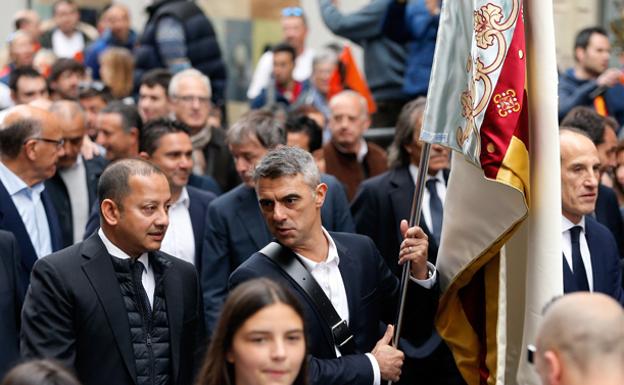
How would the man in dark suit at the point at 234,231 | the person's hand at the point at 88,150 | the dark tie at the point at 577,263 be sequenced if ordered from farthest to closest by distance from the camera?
the person's hand at the point at 88,150 → the man in dark suit at the point at 234,231 → the dark tie at the point at 577,263

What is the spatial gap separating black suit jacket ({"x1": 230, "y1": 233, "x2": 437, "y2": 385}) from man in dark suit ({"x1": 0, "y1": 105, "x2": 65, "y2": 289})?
97.4 inches

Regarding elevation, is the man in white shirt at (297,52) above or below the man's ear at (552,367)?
above

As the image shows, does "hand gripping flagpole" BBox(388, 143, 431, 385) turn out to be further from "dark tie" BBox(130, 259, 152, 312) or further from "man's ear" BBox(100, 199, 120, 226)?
"man's ear" BBox(100, 199, 120, 226)

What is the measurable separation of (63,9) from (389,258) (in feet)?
34.7

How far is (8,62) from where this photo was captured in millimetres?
17922

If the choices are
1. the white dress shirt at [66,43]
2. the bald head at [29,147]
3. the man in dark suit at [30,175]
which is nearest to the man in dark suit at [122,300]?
the man in dark suit at [30,175]

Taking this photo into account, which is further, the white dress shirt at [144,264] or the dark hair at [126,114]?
the dark hair at [126,114]

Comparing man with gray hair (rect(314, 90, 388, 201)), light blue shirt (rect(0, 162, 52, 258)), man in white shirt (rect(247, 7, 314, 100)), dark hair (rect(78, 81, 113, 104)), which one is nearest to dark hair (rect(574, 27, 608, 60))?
man with gray hair (rect(314, 90, 388, 201))

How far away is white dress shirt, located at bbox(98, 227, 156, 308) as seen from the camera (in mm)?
7074

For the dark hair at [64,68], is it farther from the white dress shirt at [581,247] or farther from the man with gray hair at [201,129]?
the white dress shirt at [581,247]

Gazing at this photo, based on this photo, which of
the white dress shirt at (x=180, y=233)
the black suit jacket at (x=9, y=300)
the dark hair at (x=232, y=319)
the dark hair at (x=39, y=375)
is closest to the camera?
the dark hair at (x=39, y=375)

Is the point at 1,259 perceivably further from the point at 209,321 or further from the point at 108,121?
the point at 108,121

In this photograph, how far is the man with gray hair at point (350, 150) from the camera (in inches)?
459

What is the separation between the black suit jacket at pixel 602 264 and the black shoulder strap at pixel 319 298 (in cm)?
152
